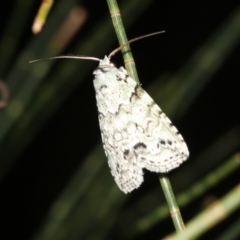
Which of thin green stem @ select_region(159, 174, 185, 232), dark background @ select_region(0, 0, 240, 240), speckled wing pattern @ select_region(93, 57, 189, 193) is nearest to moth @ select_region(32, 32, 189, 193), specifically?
speckled wing pattern @ select_region(93, 57, 189, 193)

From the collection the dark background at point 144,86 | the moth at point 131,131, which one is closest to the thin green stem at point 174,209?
the moth at point 131,131

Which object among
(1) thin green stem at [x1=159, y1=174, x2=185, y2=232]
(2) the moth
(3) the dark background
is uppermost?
(3) the dark background

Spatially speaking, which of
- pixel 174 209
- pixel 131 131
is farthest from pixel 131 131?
pixel 174 209

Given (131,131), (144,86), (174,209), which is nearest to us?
(174,209)

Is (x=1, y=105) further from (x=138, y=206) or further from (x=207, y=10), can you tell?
(x=207, y=10)

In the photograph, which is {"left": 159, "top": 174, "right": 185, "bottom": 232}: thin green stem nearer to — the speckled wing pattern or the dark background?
the speckled wing pattern

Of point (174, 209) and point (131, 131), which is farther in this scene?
point (131, 131)

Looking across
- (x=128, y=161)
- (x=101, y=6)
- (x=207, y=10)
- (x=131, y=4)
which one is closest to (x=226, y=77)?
(x=207, y=10)

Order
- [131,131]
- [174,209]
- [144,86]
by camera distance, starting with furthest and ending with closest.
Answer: [144,86] < [131,131] < [174,209]

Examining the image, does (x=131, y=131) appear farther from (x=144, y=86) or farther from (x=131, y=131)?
(x=144, y=86)
